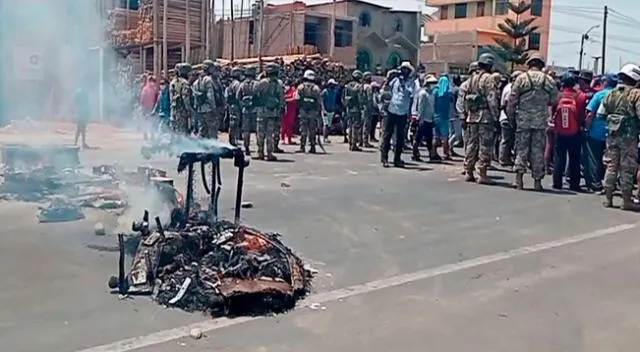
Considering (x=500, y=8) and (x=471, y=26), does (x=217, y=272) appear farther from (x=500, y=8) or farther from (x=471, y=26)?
(x=471, y=26)

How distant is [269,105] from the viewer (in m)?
15.4

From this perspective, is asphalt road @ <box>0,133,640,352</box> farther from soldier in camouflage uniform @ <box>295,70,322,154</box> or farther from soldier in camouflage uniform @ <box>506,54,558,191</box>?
soldier in camouflage uniform @ <box>295,70,322,154</box>

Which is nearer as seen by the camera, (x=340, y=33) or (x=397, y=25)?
(x=340, y=33)

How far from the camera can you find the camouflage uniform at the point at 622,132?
1029cm

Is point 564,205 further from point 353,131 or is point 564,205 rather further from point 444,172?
point 353,131

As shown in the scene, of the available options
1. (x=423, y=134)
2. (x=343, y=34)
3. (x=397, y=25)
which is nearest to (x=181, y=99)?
(x=423, y=134)

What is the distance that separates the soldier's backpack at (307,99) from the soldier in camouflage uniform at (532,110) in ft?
20.9

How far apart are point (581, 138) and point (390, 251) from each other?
578cm

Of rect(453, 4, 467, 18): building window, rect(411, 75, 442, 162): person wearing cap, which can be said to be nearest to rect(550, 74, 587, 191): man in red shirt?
rect(411, 75, 442, 162): person wearing cap

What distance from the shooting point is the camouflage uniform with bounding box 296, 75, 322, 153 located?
17672 millimetres

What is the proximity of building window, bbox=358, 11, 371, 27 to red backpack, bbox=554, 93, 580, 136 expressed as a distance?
37511 mm

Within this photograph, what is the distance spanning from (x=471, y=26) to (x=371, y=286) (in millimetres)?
64872

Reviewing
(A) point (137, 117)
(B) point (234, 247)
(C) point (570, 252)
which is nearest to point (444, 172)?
(C) point (570, 252)

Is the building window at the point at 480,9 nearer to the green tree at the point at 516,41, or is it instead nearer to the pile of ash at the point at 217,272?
the green tree at the point at 516,41
